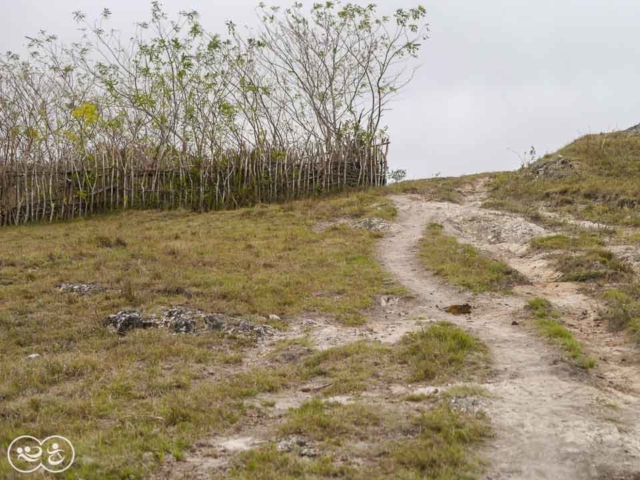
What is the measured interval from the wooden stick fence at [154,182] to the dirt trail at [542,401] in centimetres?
946

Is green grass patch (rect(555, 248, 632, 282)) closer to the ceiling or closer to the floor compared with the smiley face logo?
closer to the ceiling

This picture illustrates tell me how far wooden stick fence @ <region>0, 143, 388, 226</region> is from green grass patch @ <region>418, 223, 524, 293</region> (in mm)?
7124

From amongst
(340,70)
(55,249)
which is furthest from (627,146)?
(55,249)

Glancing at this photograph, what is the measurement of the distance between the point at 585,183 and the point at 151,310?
12.0m

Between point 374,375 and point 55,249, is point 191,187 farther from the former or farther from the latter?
point 374,375

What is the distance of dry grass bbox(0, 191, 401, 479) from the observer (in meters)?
5.02

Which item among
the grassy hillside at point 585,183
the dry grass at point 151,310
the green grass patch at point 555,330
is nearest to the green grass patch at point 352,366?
the dry grass at point 151,310

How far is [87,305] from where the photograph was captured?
27.5ft

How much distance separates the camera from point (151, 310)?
8.07m

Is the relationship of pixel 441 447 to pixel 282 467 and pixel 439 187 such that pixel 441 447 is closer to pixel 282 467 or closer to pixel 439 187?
pixel 282 467

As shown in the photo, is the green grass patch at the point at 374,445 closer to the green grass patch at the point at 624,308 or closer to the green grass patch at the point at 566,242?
the green grass patch at the point at 624,308

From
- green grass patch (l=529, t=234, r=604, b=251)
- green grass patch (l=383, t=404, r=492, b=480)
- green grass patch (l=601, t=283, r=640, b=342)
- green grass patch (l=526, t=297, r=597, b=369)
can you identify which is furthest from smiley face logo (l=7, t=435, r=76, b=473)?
green grass patch (l=529, t=234, r=604, b=251)

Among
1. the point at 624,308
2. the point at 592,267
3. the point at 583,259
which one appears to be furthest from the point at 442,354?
the point at 583,259

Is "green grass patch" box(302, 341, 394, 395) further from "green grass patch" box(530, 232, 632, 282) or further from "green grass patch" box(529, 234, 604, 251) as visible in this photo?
"green grass patch" box(529, 234, 604, 251)
